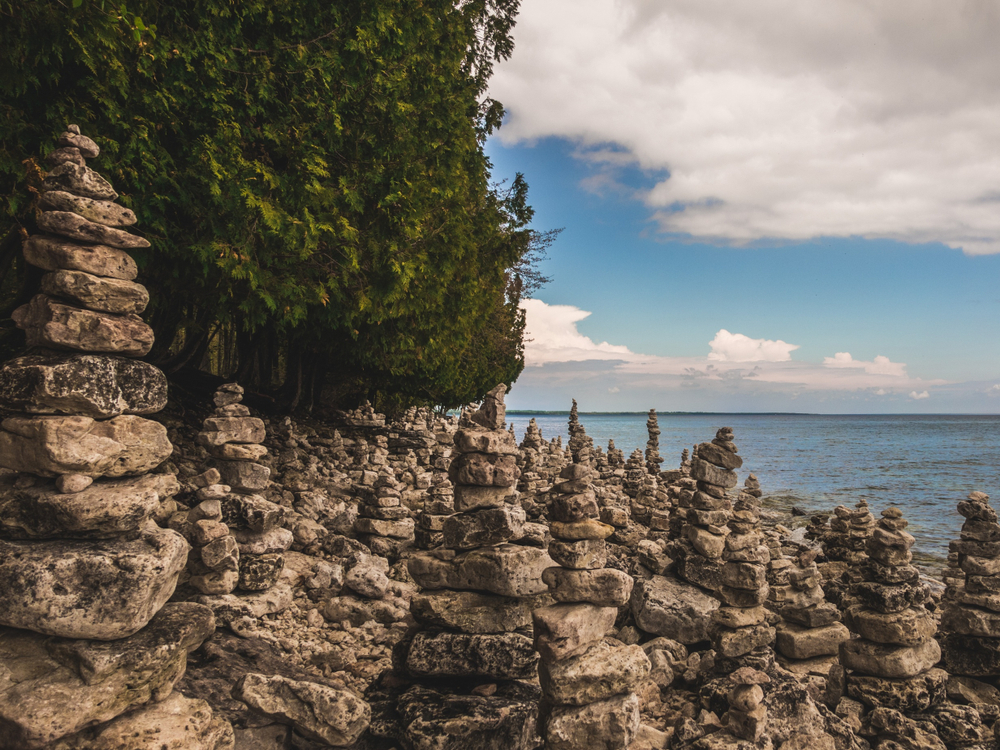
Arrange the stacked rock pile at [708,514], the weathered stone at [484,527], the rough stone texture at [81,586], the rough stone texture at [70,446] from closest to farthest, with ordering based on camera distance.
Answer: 1. the rough stone texture at [81,586]
2. the rough stone texture at [70,446]
3. the weathered stone at [484,527]
4. the stacked rock pile at [708,514]

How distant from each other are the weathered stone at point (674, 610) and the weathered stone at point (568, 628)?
306 cm

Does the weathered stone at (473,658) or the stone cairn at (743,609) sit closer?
the weathered stone at (473,658)

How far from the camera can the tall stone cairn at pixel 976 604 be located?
21.7 feet

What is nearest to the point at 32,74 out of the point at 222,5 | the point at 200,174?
the point at 200,174

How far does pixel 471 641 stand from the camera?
218 inches

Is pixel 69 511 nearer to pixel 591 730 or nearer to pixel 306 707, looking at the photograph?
pixel 306 707

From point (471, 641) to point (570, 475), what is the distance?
1.92 m

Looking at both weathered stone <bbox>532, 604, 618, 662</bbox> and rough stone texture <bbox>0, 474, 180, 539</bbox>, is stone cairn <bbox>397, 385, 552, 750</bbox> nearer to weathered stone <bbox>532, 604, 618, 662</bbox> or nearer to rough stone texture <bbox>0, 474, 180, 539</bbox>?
weathered stone <bbox>532, 604, 618, 662</bbox>

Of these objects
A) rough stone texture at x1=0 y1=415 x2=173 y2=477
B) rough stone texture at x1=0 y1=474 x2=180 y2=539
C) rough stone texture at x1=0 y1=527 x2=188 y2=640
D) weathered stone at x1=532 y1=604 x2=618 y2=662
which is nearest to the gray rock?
rough stone texture at x1=0 y1=415 x2=173 y2=477

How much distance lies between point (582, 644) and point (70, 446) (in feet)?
13.6

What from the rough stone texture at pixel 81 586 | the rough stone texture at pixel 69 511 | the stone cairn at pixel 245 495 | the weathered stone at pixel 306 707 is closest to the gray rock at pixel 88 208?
the rough stone texture at pixel 69 511

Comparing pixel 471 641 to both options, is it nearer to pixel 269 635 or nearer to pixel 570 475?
pixel 570 475

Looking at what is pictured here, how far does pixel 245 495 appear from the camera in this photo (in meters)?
7.45

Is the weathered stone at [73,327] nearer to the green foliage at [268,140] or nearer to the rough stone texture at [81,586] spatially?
the rough stone texture at [81,586]
